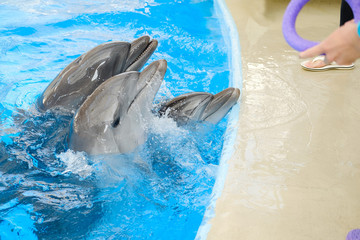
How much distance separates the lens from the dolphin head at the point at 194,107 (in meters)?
2.81

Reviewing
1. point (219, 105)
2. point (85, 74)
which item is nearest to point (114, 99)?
point (85, 74)

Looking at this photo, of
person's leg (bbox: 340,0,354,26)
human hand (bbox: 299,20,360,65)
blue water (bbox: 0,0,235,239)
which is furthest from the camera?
person's leg (bbox: 340,0,354,26)

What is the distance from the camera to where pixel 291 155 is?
3.06m

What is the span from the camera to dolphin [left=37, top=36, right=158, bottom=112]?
2635mm

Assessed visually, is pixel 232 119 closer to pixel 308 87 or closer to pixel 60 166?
pixel 308 87

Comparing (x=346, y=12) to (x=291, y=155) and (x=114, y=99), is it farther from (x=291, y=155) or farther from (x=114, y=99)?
(x=114, y=99)

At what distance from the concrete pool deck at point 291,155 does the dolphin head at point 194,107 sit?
41 centimetres

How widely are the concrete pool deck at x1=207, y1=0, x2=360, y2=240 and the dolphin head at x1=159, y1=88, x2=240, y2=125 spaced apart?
0.41 metres

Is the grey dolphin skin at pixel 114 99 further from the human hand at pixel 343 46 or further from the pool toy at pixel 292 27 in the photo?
the human hand at pixel 343 46

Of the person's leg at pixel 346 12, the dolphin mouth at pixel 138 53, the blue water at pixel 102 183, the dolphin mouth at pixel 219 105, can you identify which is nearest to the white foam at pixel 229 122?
the blue water at pixel 102 183

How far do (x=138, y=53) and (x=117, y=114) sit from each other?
0.70 metres

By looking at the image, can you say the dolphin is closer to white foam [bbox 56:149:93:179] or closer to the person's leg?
white foam [bbox 56:149:93:179]

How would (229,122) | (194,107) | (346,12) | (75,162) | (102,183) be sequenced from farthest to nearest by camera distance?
(346,12) < (229,122) < (194,107) < (102,183) < (75,162)

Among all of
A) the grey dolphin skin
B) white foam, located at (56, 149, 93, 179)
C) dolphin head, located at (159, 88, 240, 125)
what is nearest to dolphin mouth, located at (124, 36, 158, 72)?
the grey dolphin skin
